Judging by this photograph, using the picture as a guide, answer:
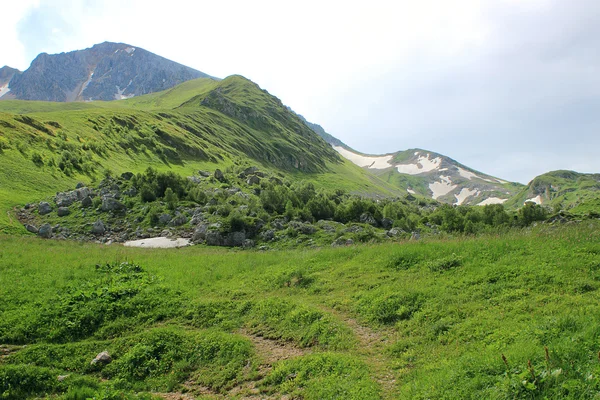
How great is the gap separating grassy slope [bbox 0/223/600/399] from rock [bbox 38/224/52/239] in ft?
63.8

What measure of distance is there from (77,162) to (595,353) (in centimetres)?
7865

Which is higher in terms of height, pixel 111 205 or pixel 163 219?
pixel 111 205

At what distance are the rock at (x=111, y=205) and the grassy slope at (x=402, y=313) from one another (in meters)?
25.8

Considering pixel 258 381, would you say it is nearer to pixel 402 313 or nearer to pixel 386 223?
pixel 402 313

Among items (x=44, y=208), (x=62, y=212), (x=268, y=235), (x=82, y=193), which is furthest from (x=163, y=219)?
(x=44, y=208)

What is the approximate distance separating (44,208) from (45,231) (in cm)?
891

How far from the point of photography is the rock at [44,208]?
44.1m

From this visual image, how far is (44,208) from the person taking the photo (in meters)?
44.5

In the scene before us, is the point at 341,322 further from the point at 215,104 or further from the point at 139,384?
the point at 215,104

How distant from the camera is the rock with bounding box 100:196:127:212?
149 ft

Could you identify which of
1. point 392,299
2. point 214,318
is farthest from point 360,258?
point 214,318

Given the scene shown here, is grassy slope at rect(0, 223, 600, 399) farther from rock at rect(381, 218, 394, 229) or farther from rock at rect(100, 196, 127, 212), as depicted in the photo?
rock at rect(381, 218, 394, 229)

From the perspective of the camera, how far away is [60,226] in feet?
134

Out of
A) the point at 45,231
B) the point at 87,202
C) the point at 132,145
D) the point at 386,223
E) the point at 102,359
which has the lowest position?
the point at 45,231
